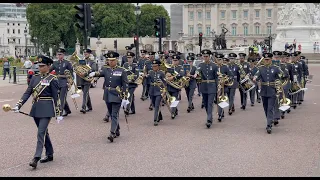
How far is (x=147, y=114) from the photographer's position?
1542cm

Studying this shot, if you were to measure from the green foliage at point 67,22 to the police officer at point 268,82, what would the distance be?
70.8 m

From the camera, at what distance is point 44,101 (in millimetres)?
8906

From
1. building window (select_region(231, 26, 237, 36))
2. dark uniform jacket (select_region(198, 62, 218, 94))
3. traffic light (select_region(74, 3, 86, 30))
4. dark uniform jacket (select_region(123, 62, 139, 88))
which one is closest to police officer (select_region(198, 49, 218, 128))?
dark uniform jacket (select_region(198, 62, 218, 94))

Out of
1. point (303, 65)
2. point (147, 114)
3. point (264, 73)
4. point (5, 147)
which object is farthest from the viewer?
point (303, 65)

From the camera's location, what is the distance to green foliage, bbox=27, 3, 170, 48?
8831cm

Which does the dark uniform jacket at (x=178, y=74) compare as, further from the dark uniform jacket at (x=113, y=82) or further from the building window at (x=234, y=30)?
the building window at (x=234, y=30)

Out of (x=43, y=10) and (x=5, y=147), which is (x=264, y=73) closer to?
(x=5, y=147)

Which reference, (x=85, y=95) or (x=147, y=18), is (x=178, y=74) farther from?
(x=147, y=18)

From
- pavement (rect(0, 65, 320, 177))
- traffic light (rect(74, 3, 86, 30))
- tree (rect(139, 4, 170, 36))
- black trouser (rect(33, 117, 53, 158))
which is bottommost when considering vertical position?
pavement (rect(0, 65, 320, 177))

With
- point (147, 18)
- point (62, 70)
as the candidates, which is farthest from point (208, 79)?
point (147, 18)

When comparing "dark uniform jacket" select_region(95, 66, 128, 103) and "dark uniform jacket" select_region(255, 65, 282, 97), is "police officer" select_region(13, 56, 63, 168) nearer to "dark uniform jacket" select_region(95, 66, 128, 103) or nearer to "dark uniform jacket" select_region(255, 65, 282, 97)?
"dark uniform jacket" select_region(95, 66, 128, 103)

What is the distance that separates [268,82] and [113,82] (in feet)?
12.5

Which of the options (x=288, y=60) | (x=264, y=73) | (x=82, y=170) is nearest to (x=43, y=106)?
(x=82, y=170)

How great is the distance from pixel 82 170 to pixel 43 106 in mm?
1413
